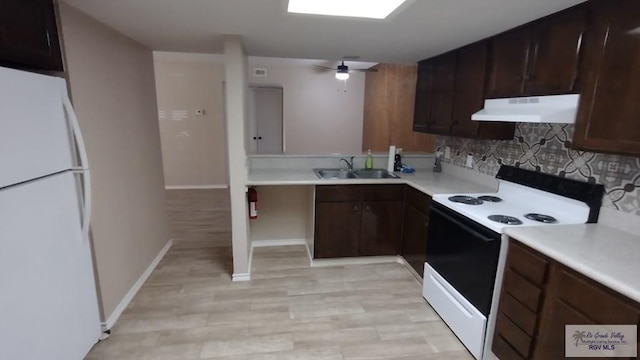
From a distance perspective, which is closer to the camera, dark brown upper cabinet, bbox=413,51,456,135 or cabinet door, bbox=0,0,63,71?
cabinet door, bbox=0,0,63,71

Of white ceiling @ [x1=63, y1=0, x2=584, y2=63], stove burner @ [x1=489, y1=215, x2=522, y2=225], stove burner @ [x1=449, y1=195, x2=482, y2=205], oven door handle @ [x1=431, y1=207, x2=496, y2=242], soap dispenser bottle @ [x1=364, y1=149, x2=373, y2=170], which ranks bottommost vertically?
oven door handle @ [x1=431, y1=207, x2=496, y2=242]

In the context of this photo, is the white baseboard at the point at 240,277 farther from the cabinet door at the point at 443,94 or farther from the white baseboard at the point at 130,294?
the cabinet door at the point at 443,94

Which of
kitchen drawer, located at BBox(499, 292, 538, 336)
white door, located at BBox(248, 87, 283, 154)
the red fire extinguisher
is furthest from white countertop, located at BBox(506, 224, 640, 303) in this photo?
white door, located at BBox(248, 87, 283, 154)

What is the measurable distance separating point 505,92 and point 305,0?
155 centimetres

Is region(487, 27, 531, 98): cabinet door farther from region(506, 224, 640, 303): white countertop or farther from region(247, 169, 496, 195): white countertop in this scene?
region(506, 224, 640, 303): white countertop

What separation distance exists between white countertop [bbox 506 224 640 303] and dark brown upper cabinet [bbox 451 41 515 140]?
0.94 m

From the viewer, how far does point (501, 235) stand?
179 cm

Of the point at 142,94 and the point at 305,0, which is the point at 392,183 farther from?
the point at 142,94

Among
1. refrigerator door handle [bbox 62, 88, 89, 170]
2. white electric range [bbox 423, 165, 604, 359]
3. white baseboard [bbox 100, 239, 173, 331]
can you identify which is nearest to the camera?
refrigerator door handle [bbox 62, 88, 89, 170]

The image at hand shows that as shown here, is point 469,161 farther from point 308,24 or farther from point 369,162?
point 308,24

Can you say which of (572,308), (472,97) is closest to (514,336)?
(572,308)

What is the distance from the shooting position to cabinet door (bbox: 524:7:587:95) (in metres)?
1.70

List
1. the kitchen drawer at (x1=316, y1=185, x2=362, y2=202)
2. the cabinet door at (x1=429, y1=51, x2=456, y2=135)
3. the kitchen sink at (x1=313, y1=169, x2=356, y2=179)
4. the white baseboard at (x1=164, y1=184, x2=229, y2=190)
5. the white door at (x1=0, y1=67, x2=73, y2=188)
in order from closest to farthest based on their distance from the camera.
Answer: the white door at (x1=0, y1=67, x2=73, y2=188)
the cabinet door at (x1=429, y1=51, x2=456, y2=135)
the kitchen drawer at (x1=316, y1=185, x2=362, y2=202)
the kitchen sink at (x1=313, y1=169, x2=356, y2=179)
the white baseboard at (x1=164, y1=184, x2=229, y2=190)

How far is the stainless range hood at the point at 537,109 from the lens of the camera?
1.69 m
